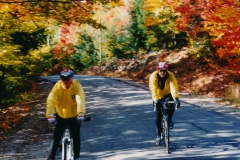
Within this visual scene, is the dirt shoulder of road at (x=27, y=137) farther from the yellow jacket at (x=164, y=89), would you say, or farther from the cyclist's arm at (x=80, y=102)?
the yellow jacket at (x=164, y=89)

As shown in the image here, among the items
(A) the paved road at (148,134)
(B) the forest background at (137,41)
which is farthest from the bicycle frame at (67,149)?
(B) the forest background at (137,41)

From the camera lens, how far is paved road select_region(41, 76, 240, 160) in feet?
21.5

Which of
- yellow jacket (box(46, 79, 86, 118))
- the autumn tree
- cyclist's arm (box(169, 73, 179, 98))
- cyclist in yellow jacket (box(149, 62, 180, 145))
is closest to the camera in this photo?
yellow jacket (box(46, 79, 86, 118))

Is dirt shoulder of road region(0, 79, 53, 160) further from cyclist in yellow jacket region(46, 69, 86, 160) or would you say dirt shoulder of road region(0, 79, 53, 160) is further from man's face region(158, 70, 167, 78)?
man's face region(158, 70, 167, 78)

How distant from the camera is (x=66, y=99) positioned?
17.5 feet

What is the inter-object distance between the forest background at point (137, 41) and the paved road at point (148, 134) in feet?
11.3

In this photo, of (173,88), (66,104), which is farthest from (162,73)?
(66,104)

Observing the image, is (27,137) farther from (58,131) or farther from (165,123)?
(165,123)

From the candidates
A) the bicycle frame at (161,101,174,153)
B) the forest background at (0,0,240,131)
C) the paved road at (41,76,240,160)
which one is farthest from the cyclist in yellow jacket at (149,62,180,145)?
the forest background at (0,0,240,131)

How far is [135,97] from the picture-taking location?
578 inches

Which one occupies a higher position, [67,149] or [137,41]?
[137,41]

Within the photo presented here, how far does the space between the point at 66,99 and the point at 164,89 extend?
2.63 m

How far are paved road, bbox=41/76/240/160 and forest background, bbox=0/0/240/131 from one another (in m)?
3.44

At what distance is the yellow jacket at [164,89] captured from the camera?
21.6 ft
